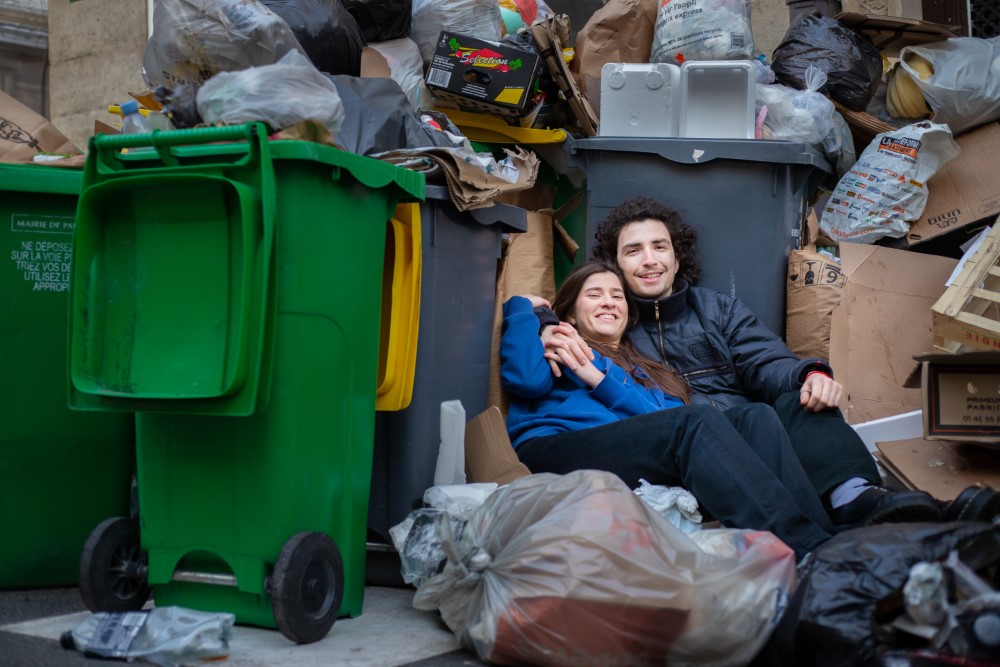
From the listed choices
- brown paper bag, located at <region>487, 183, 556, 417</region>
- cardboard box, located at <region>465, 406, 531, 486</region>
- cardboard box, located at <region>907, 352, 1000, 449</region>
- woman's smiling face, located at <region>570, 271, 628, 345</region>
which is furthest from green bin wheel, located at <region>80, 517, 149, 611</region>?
cardboard box, located at <region>907, 352, 1000, 449</region>

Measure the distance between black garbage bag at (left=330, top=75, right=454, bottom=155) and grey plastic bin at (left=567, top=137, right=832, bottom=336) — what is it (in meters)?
0.87

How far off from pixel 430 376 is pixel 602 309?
753 mm

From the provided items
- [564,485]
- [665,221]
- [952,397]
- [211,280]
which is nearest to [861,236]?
[665,221]

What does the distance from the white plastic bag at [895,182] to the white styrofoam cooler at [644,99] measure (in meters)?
0.78

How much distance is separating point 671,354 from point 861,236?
3.70 ft

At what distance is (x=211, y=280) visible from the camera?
A: 7.29ft

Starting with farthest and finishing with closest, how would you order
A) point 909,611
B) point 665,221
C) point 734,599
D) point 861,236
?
point 861,236
point 665,221
point 734,599
point 909,611

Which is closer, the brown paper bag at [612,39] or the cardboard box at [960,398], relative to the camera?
the cardboard box at [960,398]

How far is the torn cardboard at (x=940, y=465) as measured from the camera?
9.60ft

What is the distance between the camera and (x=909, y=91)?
14.3ft

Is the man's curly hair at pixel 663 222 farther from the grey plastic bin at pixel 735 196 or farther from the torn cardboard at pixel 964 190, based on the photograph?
the torn cardboard at pixel 964 190

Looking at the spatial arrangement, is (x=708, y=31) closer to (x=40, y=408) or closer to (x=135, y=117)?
(x=135, y=117)

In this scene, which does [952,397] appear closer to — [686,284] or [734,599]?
[686,284]

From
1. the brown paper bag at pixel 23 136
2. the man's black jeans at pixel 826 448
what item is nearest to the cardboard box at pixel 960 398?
the man's black jeans at pixel 826 448
